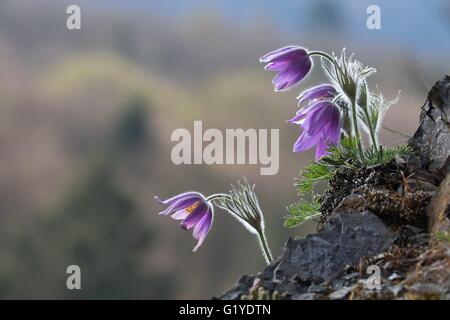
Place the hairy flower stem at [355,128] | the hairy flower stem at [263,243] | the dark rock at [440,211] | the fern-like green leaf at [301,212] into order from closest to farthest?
the dark rock at [440,211]
the hairy flower stem at [263,243]
the hairy flower stem at [355,128]
the fern-like green leaf at [301,212]

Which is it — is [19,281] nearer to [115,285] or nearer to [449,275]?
[115,285]

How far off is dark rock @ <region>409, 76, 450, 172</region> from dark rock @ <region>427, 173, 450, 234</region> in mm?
249

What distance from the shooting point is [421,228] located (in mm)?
2102

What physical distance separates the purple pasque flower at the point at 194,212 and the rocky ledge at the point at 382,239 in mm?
351

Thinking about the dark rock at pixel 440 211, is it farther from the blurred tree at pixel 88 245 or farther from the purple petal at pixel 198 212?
the blurred tree at pixel 88 245

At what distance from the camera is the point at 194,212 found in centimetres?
244

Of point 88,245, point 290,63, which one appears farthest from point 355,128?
point 88,245

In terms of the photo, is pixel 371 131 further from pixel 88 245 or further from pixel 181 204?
pixel 88 245

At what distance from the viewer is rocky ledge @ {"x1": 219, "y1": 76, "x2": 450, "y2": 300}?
1677 millimetres

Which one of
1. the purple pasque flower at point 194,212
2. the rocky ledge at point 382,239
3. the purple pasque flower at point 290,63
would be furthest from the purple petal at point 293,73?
the purple pasque flower at point 194,212

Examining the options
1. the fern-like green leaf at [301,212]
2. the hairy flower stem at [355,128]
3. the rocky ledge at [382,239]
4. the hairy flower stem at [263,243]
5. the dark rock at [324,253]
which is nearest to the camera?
the rocky ledge at [382,239]

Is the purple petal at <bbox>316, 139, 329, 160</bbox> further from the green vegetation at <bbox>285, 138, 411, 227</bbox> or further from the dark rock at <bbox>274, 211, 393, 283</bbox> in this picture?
the dark rock at <bbox>274, 211, 393, 283</bbox>

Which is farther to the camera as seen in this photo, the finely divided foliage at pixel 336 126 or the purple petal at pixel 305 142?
the purple petal at pixel 305 142

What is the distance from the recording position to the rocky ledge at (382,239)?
5.50 ft
